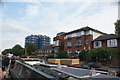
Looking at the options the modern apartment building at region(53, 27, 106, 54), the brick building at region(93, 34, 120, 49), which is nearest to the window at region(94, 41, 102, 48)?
the brick building at region(93, 34, 120, 49)

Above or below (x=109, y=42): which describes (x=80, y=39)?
above

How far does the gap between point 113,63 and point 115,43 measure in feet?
28.2

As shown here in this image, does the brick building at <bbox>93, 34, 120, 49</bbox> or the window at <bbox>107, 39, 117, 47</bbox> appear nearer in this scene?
the brick building at <bbox>93, 34, 120, 49</bbox>

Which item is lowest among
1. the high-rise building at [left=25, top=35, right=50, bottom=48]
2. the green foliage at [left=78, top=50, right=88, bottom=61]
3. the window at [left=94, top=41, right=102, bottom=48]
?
the green foliage at [left=78, top=50, right=88, bottom=61]

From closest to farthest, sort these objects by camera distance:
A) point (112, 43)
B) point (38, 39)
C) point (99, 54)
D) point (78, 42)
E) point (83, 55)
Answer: point (99, 54) < point (83, 55) < point (112, 43) < point (78, 42) < point (38, 39)

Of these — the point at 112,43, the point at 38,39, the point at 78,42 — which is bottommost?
the point at 112,43

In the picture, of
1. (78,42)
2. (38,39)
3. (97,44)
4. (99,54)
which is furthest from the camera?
(38,39)

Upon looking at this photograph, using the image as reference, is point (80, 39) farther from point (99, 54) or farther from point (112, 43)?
point (99, 54)

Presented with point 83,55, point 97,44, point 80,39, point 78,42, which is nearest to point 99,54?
point 83,55

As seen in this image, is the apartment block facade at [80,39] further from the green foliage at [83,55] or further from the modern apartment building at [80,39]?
the green foliage at [83,55]

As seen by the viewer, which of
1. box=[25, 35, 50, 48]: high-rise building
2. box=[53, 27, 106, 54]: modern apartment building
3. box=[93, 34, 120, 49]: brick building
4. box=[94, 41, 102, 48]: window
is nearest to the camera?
box=[93, 34, 120, 49]: brick building

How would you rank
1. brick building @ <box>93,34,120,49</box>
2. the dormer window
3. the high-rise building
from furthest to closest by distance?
the high-rise building, the dormer window, brick building @ <box>93,34,120,49</box>

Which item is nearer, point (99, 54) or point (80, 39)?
point (99, 54)

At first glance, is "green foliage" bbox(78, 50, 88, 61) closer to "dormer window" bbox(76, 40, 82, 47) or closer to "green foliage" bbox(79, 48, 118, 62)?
"green foliage" bbox(79, 48, 118, 62)
